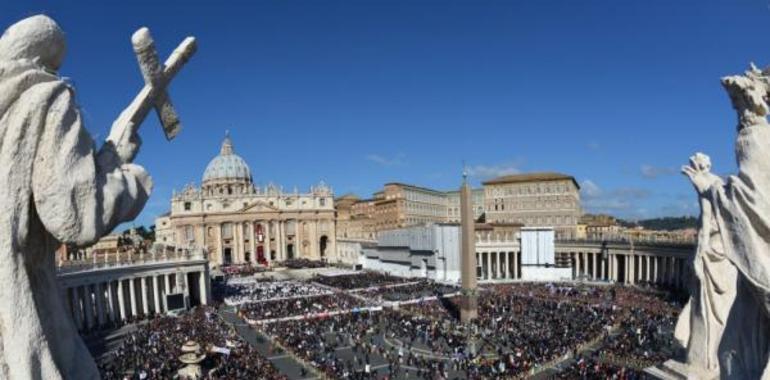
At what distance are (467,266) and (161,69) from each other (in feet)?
108

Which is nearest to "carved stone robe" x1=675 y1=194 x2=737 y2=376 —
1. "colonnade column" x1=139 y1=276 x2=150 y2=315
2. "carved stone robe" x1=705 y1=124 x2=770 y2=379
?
"carved stone robe" x1=705 y1=124 x2=770 y2=379

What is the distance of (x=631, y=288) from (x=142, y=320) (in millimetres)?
40690

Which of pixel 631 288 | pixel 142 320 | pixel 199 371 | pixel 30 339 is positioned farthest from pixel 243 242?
pixel 30 339

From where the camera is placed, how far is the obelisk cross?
347cm

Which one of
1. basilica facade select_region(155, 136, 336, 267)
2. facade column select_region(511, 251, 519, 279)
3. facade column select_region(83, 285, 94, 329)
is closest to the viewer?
facade column select_region(83, 285, 94, 329)

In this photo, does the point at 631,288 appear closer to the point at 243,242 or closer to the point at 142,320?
the point at 142,320

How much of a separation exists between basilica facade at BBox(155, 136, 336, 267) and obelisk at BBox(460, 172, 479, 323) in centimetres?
6042

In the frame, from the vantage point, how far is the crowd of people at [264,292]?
48.0 meters

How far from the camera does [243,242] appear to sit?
98000mm

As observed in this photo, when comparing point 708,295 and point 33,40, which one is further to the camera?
point 708,295

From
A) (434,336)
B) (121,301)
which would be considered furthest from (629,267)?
(121,301)

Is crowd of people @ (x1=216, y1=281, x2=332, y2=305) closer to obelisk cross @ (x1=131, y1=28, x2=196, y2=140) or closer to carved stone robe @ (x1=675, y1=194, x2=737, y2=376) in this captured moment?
carved stone robe @ (x1=675, y1=194, x2=737, y2=376)

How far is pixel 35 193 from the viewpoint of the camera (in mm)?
2883

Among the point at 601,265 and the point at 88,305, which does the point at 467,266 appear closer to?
the point at 88,305
